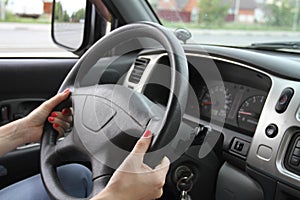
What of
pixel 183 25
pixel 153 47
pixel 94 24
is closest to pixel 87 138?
pixel 153 47

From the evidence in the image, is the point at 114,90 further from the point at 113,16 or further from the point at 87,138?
the point at 113,16

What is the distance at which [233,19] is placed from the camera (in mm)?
1898

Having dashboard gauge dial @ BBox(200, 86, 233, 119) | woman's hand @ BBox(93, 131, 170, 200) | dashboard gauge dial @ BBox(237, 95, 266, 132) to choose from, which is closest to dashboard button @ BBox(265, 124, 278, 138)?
dashboard gauge dial @ BBox(237, 95, 266, 132)

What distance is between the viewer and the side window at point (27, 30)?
1897 mm

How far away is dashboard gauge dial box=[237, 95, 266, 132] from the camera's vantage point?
123 cm

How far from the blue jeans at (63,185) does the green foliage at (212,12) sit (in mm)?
958

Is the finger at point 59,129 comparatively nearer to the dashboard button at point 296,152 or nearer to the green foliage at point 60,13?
the dashboard button at point 296,152

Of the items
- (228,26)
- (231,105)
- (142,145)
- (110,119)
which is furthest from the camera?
(228,26)

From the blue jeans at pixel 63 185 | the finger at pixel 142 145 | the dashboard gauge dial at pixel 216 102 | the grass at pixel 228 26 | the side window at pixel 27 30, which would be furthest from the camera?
the side window at pixel 27 30

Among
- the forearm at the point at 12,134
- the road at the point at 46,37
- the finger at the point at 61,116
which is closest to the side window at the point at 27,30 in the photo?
the road at the point at 46,37

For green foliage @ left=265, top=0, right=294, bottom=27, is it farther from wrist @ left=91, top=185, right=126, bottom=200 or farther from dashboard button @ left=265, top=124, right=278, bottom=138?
wrist @ left=91, top=185, right=126, bottom=200

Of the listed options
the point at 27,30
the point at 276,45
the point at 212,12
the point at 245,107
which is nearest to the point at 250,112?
the point at 245,107

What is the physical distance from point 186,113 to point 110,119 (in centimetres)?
44

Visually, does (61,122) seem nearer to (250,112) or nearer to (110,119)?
(110,119)
